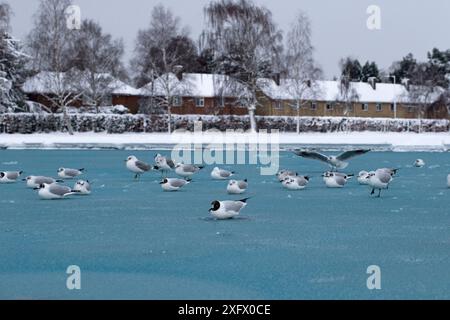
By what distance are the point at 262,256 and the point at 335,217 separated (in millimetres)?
3270

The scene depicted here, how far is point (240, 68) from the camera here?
5047 cm

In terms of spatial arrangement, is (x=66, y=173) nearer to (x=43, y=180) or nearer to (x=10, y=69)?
(x=43, y=180)

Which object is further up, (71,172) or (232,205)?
(232,205)

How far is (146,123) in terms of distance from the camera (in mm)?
50031

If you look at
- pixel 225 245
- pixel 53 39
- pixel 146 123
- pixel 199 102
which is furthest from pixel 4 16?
pixel 225 245

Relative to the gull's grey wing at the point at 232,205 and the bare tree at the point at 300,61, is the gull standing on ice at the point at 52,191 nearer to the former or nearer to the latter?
the gull's grey wing at the point at 232,205

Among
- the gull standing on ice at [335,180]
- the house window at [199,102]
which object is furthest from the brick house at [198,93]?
the gull standing on ice at [335,180]

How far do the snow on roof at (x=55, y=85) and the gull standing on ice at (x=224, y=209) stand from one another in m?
41.8

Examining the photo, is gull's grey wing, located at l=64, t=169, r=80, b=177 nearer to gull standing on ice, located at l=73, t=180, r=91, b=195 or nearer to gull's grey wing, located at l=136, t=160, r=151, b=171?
gull's grey wing, located at l=136, t=160, r=151, b=171

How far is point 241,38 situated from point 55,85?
14.5m

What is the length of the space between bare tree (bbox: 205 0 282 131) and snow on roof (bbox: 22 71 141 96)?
11.4 meters

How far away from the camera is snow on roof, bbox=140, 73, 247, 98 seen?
50062 millimetres

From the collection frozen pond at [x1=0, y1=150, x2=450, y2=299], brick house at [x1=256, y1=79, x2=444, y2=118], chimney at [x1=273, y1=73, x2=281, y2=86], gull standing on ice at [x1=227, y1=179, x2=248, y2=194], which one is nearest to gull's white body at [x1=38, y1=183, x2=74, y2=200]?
frozen pond at [x1=0, y1=150, x2=450, y2=299]

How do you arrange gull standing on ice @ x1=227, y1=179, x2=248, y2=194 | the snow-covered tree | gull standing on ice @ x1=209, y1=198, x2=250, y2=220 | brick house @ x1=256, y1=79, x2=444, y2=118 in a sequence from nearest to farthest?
gull standing on ice @ x1=209, y1=198, x2=250, y2=220
gull standing on ice @ x1=227, y1=179, x2=248, y2=194
the snow-covered tree
brick house @ x1=256, y1=79, x2=444, y2=118
